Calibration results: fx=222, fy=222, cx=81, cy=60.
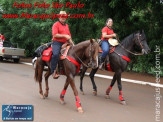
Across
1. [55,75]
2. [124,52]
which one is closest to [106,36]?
[124,52]

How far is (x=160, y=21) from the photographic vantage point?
1216cm

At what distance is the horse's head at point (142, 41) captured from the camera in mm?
7223

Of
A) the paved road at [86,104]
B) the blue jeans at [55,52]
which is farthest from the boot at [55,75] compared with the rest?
the paved road at [86,104]

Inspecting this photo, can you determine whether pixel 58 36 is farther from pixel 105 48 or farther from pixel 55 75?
pixel 105 48

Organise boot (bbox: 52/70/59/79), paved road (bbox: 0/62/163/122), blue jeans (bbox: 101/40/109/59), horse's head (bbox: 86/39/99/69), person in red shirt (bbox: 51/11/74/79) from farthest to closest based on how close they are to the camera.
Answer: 1. blue jeans (bbox: 101/40/109/59)
2. boot (bbox: 52/70/59/79)
3. person in red shirt (bbox: 51/11/74/79)
4. horse's head (bbox: 86/39/99/69)
5. paved road (bbox: 0/62/163/122)

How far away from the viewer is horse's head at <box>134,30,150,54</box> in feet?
23.7

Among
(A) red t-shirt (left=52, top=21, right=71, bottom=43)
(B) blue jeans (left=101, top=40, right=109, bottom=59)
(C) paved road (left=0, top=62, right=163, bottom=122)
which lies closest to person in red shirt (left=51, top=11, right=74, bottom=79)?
(A) red t-shirt (left=52, top=21, right=71, bottom=43)

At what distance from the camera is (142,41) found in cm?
730

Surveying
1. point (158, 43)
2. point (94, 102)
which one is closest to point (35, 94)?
point (94, 102)

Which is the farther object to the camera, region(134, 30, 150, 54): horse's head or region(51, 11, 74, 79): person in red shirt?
region(134, 30, 150, 54): horse's head

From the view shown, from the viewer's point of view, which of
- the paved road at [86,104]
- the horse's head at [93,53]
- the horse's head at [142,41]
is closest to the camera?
the paved road at [86,104]

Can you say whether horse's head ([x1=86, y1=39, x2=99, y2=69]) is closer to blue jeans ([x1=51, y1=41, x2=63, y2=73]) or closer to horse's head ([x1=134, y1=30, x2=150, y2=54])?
blue jeans ([x1=51, y1=41, x2=63, y2=73])

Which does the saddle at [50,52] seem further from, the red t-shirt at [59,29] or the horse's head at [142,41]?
the horse's head at [142,41]

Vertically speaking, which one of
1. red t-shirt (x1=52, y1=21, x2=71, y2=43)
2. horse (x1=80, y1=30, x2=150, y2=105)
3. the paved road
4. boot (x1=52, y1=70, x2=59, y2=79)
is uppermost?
red t-shirt (x1=52, y1=21, x2=71, y2=43)
